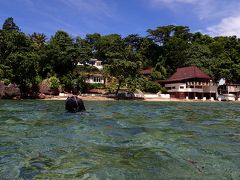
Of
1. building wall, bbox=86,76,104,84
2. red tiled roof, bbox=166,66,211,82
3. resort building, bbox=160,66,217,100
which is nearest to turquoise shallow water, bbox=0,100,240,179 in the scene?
red tiled roof, bbox=166,66,211,82

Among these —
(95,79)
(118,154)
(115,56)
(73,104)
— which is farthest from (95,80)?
(118,154)

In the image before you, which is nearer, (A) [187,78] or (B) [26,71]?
(B) [26,71]

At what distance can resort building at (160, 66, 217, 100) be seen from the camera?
240 ft

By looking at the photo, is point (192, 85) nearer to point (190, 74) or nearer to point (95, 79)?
point (190, 74)

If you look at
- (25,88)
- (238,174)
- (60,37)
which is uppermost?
(60,37)

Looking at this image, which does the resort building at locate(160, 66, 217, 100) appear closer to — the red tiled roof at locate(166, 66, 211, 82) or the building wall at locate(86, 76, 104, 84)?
the red tiled roof at locate(166, 66, 211, 82)

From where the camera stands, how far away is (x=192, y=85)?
73500 mm

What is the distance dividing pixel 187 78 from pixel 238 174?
65.1 m

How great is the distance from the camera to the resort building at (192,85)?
73188 millimetres

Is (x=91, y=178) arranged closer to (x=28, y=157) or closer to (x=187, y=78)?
(x=28, y=157)

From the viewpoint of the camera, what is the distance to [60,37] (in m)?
70.1

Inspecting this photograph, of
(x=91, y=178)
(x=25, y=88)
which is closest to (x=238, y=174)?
(x=91, y=178)

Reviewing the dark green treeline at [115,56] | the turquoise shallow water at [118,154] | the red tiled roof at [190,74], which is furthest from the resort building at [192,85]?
the turquoise shallow water at [118,154]

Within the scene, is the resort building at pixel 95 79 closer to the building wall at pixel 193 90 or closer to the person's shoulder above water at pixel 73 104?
the building wall at pixel 193 90
